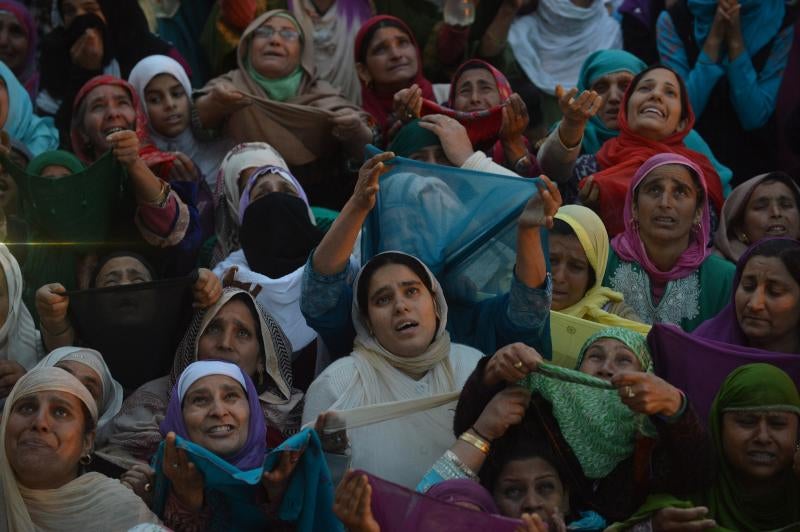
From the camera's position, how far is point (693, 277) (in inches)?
269

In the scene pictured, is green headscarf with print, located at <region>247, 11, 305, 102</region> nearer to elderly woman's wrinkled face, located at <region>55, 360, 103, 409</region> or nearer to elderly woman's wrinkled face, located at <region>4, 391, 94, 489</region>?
elderly woman's wrinkled face, located at <region>55, 360, 103, 409</region>

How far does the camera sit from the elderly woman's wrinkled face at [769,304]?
595cm

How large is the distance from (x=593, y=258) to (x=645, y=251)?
27cm

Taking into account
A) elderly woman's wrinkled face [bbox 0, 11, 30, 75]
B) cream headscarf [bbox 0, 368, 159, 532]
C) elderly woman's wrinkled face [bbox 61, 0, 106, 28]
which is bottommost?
cream headscarf [bbox 0, 368, 159, 532]

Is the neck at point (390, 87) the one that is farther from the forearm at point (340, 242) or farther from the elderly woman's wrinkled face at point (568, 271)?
the forearm at point (340, 242)

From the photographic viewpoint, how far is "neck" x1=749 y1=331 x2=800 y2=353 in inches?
235

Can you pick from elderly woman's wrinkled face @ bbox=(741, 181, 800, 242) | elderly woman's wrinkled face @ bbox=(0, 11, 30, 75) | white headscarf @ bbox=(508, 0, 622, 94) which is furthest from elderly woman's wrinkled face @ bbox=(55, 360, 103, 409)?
white headscarf @ bbox=(508, 0, 622, 94)

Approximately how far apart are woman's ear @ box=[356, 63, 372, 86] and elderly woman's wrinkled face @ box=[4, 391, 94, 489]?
9.99 ft

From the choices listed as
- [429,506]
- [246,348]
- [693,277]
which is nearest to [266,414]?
[246,348]

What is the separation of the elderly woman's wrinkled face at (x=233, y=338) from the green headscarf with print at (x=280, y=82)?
196 cm

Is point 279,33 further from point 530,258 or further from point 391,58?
point 530,258

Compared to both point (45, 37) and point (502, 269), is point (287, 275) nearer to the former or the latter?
point (502, 269)

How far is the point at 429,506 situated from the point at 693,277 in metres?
2.29

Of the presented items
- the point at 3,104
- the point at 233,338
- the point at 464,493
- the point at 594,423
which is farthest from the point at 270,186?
the point at 464,493
